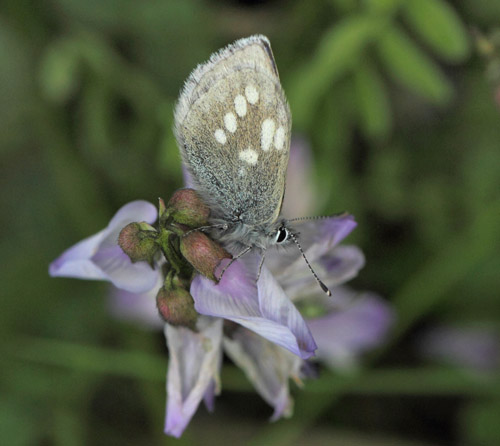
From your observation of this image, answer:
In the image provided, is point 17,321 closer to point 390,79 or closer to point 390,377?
point 390,377

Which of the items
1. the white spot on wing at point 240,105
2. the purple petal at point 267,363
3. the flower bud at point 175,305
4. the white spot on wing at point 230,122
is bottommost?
the purple petal at point 267,363

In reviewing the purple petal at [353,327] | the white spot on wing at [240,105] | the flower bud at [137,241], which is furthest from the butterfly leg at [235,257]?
the purple petal at [353,327]

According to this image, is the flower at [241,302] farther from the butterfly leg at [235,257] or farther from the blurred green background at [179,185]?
the blurred green background at [179,185]

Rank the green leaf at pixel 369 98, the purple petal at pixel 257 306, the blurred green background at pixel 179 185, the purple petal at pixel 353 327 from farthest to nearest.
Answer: the blurred green background at pixel 179 185
the green leaf at pixel 369 98
the purple petal at pixel 353 327
the purple petal at pixel 257 306

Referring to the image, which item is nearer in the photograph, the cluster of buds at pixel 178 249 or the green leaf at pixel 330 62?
the cluster of buds at pixel 178 249

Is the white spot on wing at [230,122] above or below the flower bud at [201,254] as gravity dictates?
above

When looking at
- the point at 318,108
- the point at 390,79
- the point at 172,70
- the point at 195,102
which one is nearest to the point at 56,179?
the point at 172,70

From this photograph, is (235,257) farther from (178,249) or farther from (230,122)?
(230,122)

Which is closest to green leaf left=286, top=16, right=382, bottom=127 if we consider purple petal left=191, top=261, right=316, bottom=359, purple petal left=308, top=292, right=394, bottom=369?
purple petal left=308, top=292, right=394, bottom=369
